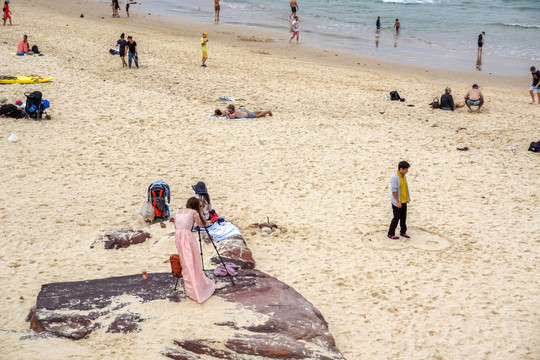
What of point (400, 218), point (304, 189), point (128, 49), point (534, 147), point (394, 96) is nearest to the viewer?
point (400, 218)

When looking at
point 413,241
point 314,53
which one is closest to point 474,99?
point 413,241

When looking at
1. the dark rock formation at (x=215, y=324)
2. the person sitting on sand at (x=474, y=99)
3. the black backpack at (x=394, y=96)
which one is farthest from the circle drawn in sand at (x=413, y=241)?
the black backpack at (x=394, y=96)

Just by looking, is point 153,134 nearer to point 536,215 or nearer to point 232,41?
point 536,215

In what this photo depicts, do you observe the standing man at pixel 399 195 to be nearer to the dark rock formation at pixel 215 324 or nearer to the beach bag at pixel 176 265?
the dark rock formation at pixel 215 324

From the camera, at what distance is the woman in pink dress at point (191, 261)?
7090 mm

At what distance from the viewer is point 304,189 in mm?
12672

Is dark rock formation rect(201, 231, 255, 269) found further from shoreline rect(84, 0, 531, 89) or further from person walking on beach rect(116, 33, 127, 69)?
shoreline rect(84, 0, 531, 89)

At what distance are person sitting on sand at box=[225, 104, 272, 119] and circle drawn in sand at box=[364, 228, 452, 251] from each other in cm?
786

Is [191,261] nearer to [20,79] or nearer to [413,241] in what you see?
[413,241]

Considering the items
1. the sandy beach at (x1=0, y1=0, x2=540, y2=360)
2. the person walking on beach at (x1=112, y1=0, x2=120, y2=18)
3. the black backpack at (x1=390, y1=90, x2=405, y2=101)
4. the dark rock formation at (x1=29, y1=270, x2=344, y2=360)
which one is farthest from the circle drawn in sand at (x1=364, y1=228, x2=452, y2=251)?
the person walking on beach at (x1=112, y1=0, x2=120, y2=18)

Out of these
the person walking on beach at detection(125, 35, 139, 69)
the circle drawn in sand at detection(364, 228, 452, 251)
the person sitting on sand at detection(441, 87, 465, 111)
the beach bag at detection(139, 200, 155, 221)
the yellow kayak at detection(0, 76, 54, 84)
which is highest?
the person walking on beach at detection(125, 35, 139, 69)

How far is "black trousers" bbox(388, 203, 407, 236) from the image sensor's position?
33.2 ft

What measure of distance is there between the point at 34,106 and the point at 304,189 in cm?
865

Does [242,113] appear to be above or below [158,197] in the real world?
above
